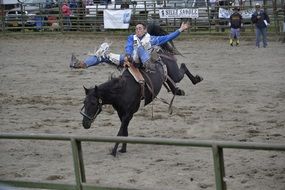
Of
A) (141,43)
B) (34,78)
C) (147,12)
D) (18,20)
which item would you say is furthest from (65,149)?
(18,20)

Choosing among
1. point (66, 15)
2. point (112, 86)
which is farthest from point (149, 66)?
point (66, 15)

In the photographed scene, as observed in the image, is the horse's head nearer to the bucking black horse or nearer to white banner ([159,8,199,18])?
the bucking black horse

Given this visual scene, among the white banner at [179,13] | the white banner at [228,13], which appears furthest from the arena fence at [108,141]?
the white banner at [179,13]

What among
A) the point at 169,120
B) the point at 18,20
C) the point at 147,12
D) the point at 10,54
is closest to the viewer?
the point at 169,120

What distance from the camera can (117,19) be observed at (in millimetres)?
27719

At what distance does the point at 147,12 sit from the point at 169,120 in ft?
58.8

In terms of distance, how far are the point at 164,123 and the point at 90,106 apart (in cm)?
246

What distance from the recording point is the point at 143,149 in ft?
28.6

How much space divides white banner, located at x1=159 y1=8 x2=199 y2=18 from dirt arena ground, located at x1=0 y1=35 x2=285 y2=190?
6393mm

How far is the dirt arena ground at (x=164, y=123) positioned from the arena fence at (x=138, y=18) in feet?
19.3

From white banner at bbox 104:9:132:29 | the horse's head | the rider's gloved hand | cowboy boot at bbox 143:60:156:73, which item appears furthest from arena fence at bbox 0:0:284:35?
the horse's head

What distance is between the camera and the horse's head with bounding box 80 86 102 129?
319 inches

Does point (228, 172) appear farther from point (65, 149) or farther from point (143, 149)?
point (65, 149)

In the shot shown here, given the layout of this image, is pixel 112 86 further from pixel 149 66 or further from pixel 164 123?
pixel 164 123
